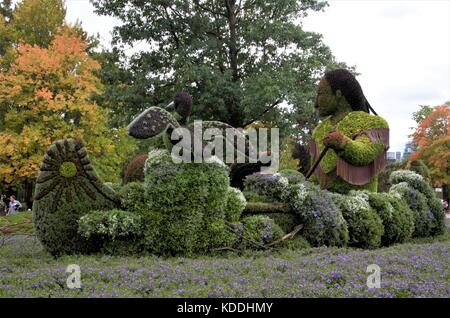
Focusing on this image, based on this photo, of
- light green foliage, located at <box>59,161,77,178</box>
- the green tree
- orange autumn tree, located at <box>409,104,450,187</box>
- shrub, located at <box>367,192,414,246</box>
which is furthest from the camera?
orange autumn tree, located at <box>409,104,450,187</box>

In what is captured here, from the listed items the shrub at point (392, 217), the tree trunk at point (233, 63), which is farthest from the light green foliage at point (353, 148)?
→ the tree trunk at point (233, 63)

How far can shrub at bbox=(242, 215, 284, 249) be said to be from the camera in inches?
306

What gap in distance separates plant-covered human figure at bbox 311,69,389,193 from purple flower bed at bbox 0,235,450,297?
2.62 meters

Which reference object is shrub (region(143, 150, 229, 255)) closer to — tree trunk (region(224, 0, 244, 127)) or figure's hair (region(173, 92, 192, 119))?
figure's hair (region(173, 92, 192, 119))

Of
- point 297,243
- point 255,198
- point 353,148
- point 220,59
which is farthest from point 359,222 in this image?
point 220,59

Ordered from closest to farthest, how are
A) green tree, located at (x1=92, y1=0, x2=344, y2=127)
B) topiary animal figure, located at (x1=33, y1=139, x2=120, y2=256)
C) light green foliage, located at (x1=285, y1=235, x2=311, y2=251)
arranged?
topiary animal figure, located at (x1=33, y1=139, x2=120, y2=256)
light green foliage, located at (x1=285, y1=235, x2=311, y2=251)
green tree, located at (x1=92, y1=0, x2=344, y2=127)

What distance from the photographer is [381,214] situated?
31.6ft

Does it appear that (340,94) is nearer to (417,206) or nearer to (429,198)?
(417,206)

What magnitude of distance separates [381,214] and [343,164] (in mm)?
1230

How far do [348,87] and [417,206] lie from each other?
318 centimetres

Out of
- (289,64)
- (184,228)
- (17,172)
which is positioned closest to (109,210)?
(184,228)

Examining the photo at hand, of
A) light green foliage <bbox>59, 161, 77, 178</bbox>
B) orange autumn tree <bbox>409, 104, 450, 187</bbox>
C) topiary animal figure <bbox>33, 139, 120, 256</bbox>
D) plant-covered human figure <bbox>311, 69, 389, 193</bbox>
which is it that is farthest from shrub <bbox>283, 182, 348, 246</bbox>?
orange autumn tree <bbox>409, 104, 450, 187</bbox>

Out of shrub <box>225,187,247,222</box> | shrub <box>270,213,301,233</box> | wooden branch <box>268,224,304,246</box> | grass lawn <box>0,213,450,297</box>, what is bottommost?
grass lawn <box>0,213,450,297</box>

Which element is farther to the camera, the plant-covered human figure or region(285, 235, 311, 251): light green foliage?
the plant-covered human figure
